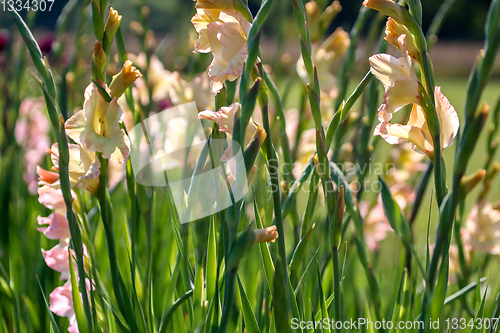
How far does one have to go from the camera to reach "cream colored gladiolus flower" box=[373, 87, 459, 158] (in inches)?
10.9

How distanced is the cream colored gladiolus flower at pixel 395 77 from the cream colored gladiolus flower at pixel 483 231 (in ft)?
1.38

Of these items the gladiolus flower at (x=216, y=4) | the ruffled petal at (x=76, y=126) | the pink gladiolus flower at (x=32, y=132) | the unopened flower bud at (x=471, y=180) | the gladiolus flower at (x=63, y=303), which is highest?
the gladiolus flower at (x=216, y=4)

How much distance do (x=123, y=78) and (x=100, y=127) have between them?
39 millimetres

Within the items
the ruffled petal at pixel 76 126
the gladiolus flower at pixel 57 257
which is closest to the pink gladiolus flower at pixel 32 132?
the gladiolus flower at pixel 57 257

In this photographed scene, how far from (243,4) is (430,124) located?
14 cm

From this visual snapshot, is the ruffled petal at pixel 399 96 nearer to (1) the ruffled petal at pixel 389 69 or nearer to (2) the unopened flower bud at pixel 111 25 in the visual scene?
(1) the ruffled petal at pixel 389 69

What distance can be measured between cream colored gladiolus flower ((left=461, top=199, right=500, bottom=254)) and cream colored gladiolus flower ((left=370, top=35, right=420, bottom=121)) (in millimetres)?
421

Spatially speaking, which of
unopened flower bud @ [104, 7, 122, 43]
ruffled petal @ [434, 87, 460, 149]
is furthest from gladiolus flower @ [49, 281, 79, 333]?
ruffled petal @ [434, 87, 460, 149]

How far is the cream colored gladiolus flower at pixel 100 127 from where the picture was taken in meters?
0.28

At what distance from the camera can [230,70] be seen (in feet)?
0.87

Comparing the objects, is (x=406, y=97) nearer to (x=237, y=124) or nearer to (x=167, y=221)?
(x=237, y=124)

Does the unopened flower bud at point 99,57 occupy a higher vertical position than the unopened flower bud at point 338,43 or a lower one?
higher

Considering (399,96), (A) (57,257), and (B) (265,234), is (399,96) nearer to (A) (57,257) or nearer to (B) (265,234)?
(B) (265,234)

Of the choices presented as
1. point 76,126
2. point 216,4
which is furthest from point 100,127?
point 216,4
